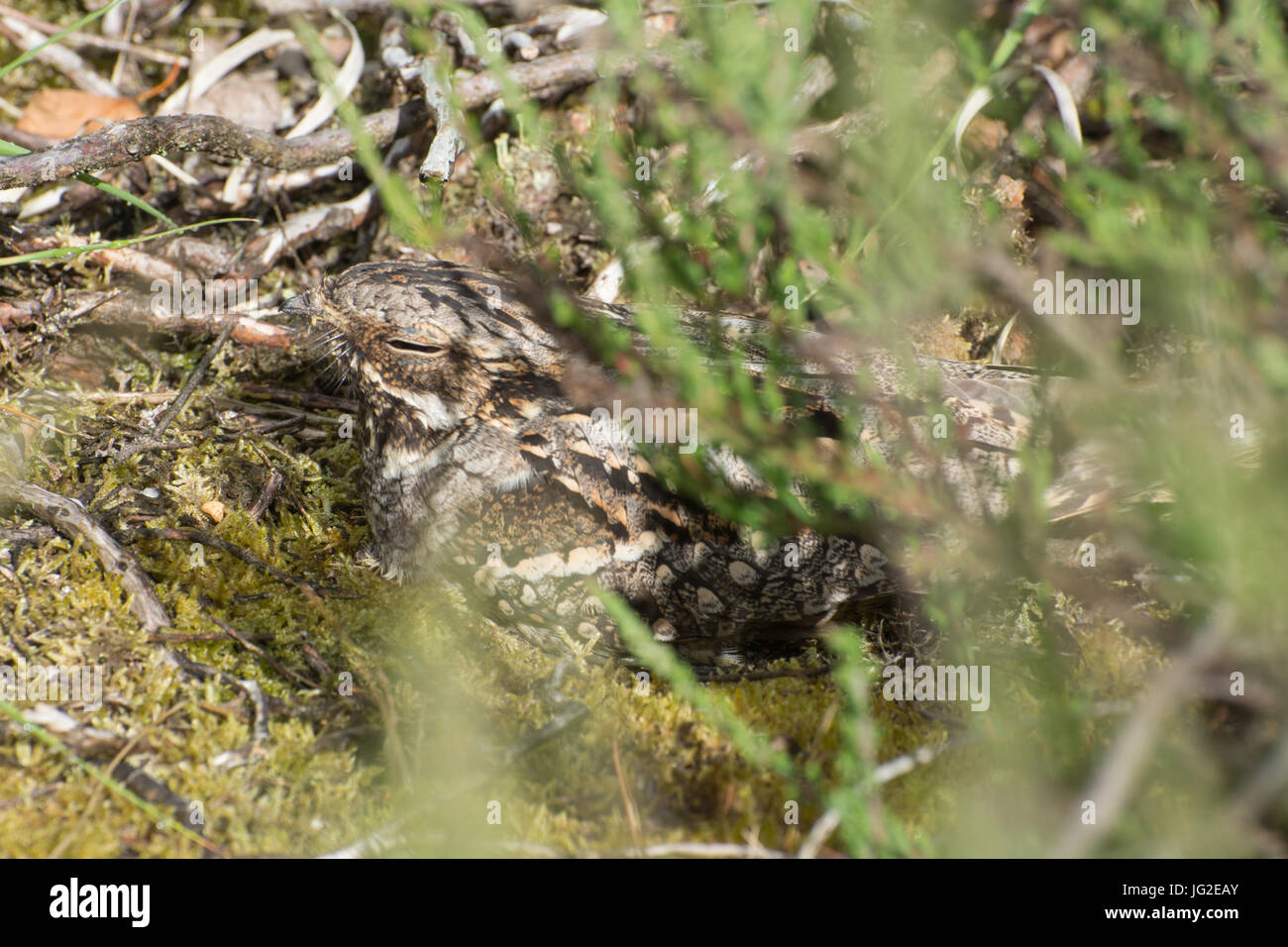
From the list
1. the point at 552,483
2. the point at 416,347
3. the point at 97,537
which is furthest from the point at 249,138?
the point at 552,483

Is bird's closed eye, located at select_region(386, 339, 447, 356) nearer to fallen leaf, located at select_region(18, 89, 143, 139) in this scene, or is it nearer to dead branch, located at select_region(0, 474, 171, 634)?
dead branch, located at select_region(0, 474, 171, 634)

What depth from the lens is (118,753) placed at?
2328mm

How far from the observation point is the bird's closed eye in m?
2.77

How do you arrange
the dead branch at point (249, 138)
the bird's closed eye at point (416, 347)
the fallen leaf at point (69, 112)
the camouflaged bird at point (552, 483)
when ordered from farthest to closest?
the fallen leaf at point (69, 112) < the dead branch at point (249, 138) < the bird's closed eye at point (416, 347) < the camouflaged bird at point (552, 483)

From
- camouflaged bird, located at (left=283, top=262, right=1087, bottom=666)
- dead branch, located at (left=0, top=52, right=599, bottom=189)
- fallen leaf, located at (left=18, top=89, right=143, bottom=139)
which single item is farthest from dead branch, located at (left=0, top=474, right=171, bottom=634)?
fallen leaf, located at (left=18, top=89, right=143, bottom=139)

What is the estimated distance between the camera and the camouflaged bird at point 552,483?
2547 mm

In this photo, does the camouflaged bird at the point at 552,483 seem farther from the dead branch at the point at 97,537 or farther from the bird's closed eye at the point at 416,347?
the dead branch at the point at 97,537

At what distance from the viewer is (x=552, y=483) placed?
273 centimetres

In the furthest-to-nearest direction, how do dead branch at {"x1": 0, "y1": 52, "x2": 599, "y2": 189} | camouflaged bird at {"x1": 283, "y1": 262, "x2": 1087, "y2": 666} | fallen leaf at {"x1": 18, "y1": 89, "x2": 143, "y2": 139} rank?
1. fallen leaf at {"x1": 18, "y1": 89, "x2": 143, "y2": 139}
2. dead branch at {"x1": 0, "y1": 52, "x2": 599, "y2": 189}
3. camouflaged bird at {"x1": 283, "y1": 262, "x2": 1087, "y2": 666}

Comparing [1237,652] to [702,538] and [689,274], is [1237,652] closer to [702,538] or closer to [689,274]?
[702,538]

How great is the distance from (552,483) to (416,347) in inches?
24.8

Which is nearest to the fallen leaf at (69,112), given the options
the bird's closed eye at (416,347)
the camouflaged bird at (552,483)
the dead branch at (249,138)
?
the dead branch at (249,138)

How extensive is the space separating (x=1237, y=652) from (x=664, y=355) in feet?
5.23

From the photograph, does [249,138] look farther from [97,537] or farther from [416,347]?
[97,537]
